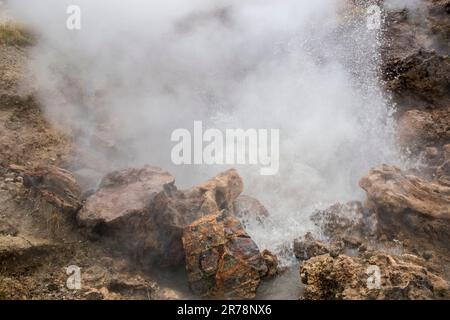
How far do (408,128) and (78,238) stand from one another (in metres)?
7.38

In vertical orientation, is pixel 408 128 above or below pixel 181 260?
above

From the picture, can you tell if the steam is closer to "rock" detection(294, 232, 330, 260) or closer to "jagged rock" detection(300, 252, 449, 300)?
"rock" detection(294, 232, 330, 260)

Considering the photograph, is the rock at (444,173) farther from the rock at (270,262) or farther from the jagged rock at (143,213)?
the jagged rock at (143,213)

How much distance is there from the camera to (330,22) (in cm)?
1285

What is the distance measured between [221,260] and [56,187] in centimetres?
273

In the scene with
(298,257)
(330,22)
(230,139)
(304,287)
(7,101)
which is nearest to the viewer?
(304,287)

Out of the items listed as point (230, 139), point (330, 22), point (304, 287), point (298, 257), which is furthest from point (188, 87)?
point (304, 287)

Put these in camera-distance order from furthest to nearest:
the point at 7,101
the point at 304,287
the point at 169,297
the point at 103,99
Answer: the point at 103,99 < the point at 7,101 < the point at 304,287 < the point at 169,297

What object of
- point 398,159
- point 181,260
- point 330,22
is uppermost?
point 330,22

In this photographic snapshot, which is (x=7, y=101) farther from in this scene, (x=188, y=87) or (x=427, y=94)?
(x=427, y=94)

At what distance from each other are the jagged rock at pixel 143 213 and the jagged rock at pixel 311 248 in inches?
58.9

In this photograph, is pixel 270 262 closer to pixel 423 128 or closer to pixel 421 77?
pixel 423 128

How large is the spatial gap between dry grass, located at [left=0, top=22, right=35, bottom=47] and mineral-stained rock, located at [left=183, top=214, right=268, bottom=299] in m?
6.64

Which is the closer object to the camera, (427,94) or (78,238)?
(78,238)
